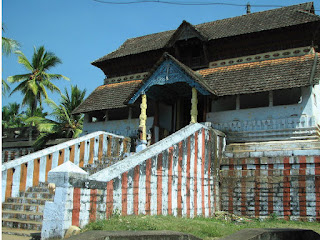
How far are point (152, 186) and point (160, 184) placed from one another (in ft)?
1.19

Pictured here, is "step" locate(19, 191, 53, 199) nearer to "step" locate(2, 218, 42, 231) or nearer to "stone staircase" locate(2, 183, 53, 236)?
"stone staircase" locate(2, 183, 53, 236)

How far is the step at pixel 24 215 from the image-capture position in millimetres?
8631

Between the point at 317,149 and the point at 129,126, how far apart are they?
874 cm

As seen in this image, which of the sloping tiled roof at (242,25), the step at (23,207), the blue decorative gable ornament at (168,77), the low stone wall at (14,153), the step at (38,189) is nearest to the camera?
the step at (23,207)

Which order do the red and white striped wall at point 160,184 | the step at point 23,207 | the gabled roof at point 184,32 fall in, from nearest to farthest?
the red and white striped wall at point 160,184, the step at point 23,207, the gabled roof at point 184,32

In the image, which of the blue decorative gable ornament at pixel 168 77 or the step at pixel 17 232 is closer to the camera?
the step at pixel 17 232

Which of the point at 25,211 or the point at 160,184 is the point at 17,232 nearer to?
the point at 25,211

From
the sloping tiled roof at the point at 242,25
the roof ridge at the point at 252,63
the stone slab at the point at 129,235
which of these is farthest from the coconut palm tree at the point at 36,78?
the stone slab at the point at 129,235

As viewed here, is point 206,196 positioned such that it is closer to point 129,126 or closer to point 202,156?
point 202,156

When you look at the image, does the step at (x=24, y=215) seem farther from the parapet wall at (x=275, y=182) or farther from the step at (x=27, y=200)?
the parapet wall at (x=275, y=182)

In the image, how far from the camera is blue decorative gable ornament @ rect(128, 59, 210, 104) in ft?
46.8

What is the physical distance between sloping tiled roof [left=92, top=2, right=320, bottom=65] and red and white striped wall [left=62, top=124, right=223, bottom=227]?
6.36 m

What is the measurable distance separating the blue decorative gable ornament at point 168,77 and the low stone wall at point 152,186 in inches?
94.6

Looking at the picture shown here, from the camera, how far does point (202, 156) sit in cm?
1156
